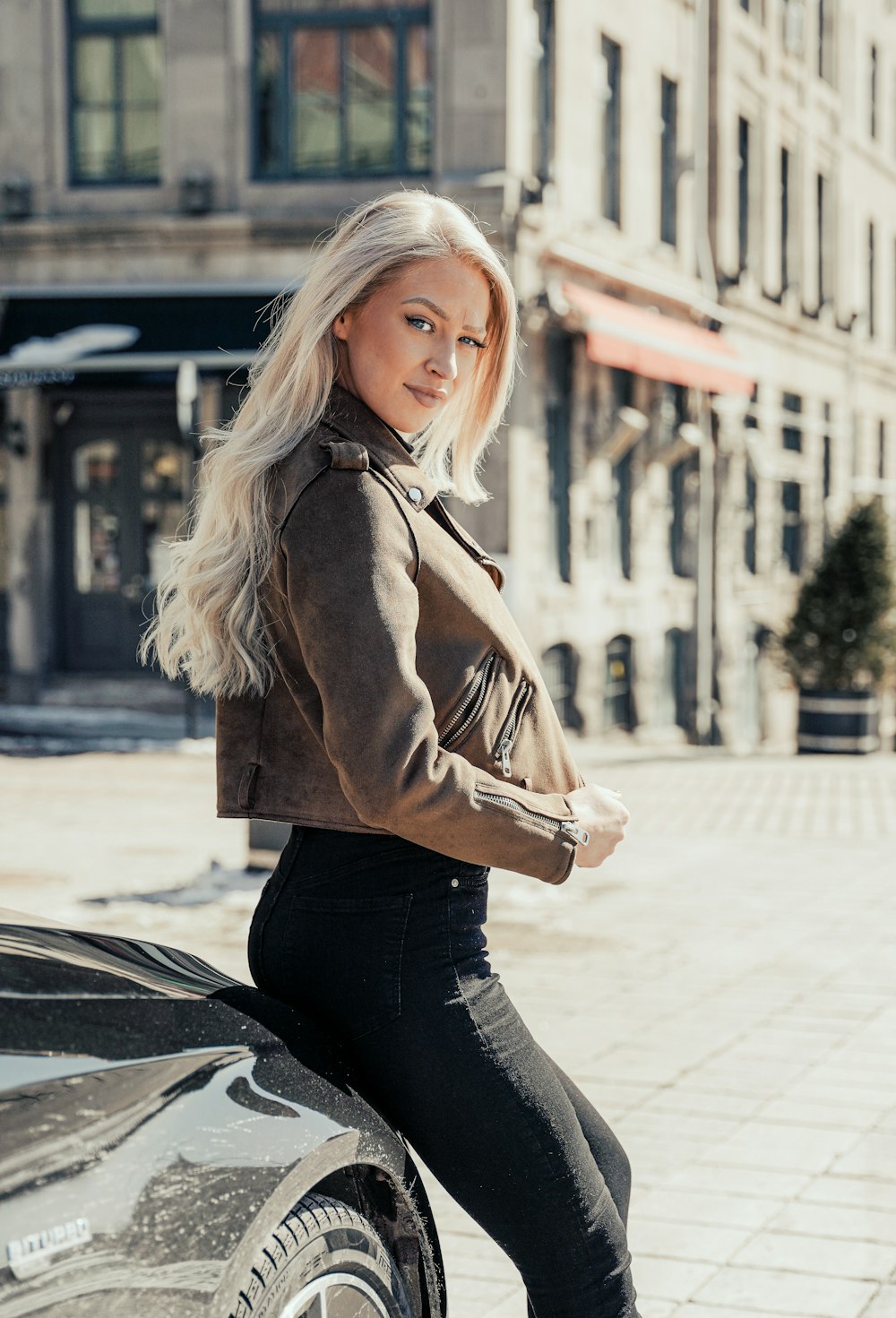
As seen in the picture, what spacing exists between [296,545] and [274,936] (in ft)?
1.70

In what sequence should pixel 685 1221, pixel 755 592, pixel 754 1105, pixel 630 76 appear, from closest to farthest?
pixel 685 1221
pixel 754 1105
pixel 630 76
pixel 755 592

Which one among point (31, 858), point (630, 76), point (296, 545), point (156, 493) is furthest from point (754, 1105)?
point (630, 76)

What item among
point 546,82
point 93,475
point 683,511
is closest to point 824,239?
point 683,511

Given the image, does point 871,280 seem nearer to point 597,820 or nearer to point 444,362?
point 444,362

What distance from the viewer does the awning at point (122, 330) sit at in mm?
16094

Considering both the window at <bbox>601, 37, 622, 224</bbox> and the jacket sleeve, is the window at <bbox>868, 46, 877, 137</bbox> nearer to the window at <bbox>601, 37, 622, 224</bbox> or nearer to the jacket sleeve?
the window at <bbox>601, 37, 622, 224</bbox>

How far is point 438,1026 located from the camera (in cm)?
217

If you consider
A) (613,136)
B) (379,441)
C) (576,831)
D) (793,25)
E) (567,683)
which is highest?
(793,25)

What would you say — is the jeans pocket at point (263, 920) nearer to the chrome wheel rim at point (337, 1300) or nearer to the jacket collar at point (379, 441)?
the chrome wheel rim at point (337, 1300)

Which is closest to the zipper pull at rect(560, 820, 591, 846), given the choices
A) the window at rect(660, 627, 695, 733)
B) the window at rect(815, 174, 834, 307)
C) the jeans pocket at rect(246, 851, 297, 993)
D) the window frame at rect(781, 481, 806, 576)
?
the jeans pocket at rect(246, 851, 297, 993)

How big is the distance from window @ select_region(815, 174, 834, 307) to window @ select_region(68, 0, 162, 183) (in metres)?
13.2

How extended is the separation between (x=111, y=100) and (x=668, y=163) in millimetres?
7006

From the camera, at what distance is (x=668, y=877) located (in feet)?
28.7

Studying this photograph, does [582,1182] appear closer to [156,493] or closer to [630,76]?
[156,493]
